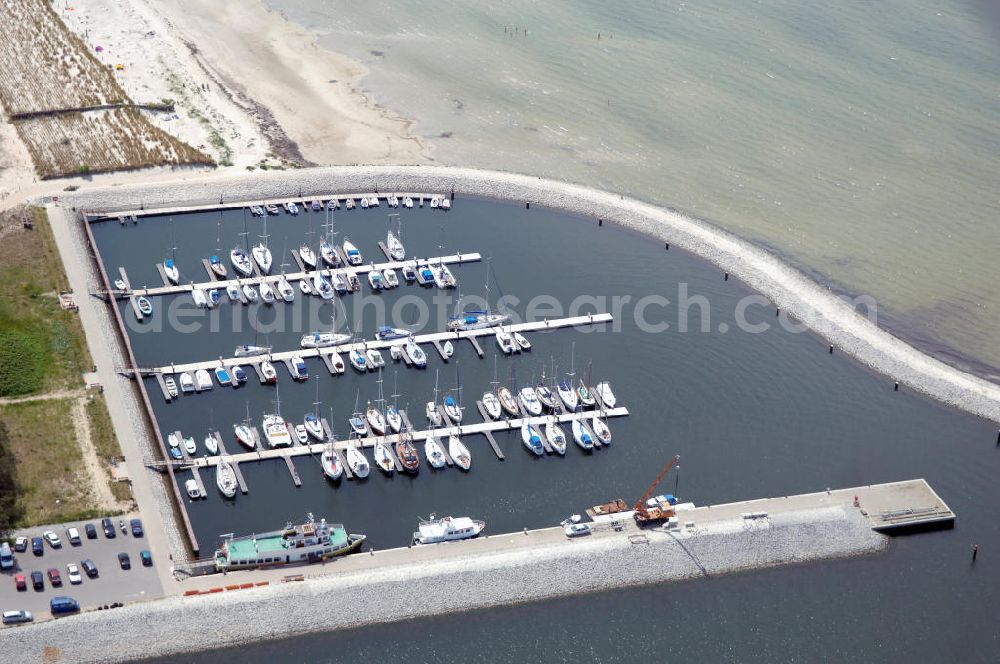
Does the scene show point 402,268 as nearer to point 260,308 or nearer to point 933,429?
point 260,308

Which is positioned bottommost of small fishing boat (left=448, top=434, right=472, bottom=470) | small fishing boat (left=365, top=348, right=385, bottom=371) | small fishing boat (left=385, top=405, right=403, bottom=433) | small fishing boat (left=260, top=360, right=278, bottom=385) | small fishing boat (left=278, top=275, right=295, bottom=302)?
small fishing boat (left=448, top=434, right=472, bottom=470)

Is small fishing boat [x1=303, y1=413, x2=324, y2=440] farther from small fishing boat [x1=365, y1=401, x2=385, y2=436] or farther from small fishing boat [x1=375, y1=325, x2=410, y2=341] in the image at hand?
small fishing boat [x1=375, y1=325, x2=410, y2=341]

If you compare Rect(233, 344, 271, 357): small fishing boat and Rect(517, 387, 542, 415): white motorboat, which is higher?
Rect(233, 344, 271, 357): small fishing boat

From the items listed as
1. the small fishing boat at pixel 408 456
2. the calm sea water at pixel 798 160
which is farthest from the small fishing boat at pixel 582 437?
the calm sea water at pixel 798 160

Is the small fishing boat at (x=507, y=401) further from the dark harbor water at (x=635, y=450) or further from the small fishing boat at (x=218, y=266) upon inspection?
the small fishing boat at (x=218, y=266)

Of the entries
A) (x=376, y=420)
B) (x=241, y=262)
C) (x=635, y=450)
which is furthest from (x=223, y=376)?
(x=635, y=450)

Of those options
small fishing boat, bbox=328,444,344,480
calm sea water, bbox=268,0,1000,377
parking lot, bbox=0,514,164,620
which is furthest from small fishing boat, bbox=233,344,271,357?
calm sea water, bbox=268,0,1000,377
